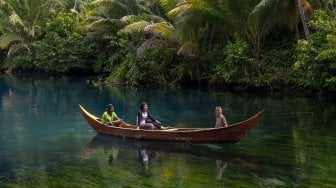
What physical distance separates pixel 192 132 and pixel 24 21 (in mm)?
28867

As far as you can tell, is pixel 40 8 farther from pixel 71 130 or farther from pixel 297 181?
pixel 297 181

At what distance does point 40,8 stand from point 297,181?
3280cm

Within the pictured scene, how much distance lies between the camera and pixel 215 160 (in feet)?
39.5

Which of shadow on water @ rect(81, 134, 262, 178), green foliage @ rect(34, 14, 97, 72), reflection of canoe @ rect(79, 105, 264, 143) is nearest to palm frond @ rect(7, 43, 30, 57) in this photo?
green foliage @ rect(34, 14, 97, 72)

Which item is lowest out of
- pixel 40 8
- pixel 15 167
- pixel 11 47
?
pixel 15 167

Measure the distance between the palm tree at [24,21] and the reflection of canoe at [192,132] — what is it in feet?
83.2

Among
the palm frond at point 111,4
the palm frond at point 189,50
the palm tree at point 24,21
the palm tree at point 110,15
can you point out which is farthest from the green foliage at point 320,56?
the palm tree at point 24,21

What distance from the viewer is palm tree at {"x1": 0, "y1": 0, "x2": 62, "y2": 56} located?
38750 mm

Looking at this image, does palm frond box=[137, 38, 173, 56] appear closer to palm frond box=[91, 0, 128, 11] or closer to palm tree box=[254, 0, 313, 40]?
palm frond box=[91, 0, 128, 11]

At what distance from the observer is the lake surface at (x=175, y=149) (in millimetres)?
10531

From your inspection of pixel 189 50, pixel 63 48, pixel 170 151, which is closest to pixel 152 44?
pixel 189 50

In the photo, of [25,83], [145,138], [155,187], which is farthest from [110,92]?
[155,187]

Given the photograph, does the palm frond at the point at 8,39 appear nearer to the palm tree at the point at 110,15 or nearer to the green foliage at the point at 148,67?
the palm tree at the point at 110,15

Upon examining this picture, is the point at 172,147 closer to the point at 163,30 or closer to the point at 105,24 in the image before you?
the point at 163,30
